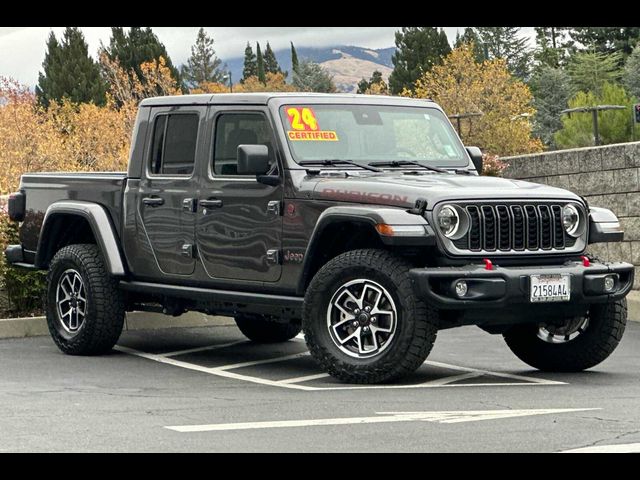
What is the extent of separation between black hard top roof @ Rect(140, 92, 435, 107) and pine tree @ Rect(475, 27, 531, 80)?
113 meters

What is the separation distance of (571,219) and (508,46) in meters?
117

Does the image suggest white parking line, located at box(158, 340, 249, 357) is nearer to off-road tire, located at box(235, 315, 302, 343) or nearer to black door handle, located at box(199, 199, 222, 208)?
off-road tire, located at box(235, 315, 302, 343)

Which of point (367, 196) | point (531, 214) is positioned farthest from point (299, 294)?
point (531, 214)

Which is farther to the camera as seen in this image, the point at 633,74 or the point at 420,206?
the point at 633,74

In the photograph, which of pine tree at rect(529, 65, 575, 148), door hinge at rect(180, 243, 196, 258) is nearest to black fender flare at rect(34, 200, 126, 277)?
door hinge at rect(180, 243, 196, 258)

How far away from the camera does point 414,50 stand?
324 ft

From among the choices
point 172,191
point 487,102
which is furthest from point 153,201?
point 487,102

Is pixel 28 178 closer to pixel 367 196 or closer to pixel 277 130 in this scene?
pixel 277 130

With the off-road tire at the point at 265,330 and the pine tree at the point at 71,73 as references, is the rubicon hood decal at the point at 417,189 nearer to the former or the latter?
the off-road tire at the point at 265,330

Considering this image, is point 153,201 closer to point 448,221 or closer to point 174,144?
point 174,144

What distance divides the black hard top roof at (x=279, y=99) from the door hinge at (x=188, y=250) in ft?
3.76

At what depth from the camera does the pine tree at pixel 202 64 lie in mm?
142125

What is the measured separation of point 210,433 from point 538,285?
3.14 metres

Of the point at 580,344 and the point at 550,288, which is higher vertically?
the point at 550,288
